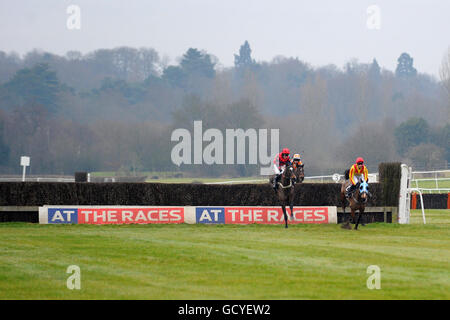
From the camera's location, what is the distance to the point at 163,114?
77375 mm

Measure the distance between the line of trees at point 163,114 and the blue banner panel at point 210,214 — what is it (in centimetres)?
4052

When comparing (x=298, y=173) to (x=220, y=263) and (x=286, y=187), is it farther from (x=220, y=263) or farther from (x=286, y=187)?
(x=220, y=263)

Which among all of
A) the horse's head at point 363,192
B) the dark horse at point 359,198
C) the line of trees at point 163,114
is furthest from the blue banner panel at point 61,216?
the line of trees at point 163,114

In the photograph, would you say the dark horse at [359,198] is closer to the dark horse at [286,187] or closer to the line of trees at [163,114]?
the dark horse at [286,187]

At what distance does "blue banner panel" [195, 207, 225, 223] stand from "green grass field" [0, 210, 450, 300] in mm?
2056

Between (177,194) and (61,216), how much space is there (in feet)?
10.5

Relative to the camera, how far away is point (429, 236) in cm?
1711

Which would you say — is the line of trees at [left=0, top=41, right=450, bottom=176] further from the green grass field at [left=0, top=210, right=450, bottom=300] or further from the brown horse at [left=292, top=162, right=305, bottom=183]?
the green grass field at [left=0, top=210, right=450, bottom=300]

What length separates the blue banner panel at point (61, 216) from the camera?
19.4 m

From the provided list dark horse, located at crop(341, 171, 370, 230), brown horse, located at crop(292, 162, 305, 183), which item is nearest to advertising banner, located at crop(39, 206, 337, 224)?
dark horse, located at crop(341, 171, 370, 230)

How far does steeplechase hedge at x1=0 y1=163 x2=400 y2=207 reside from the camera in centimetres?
2005

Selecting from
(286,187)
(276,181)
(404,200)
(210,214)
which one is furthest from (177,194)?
(404,200)
